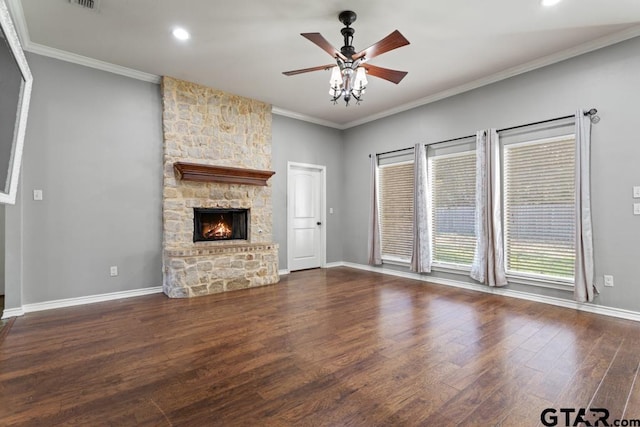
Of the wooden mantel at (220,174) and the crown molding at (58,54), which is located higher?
the crown molding at (58,54)

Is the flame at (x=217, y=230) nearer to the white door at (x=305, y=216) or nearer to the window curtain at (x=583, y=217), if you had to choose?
the white door at (x=305, y=216)

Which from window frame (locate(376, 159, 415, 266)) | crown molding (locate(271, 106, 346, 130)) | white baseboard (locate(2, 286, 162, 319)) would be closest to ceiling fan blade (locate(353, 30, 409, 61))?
window frame (locate(376, 159, 415, 266))

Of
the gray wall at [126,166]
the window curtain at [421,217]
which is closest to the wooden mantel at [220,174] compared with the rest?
the gray wall at [126,166]

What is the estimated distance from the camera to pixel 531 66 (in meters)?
4.09

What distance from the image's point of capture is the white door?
6195 millimetres

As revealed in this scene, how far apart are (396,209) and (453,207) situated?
3.67ft

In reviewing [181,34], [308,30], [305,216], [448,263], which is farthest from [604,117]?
[181,34]

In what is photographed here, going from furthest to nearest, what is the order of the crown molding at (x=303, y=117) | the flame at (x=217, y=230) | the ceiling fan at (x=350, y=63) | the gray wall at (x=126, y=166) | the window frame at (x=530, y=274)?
the crown molding at (x=303, y=117), the flame at (x=217, y=230), the window frame at (x=530, y=274), the gray wall at (x=126, y=166), the ceiling fan at (x=350, y=63)

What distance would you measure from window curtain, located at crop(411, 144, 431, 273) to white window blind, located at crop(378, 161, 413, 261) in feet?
0.91

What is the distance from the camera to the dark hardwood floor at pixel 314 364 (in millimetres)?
1790

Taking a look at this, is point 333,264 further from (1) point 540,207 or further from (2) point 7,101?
(2) point 7,101

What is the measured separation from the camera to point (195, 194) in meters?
4.79

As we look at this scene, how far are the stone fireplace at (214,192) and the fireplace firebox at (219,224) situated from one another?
0.05ft
